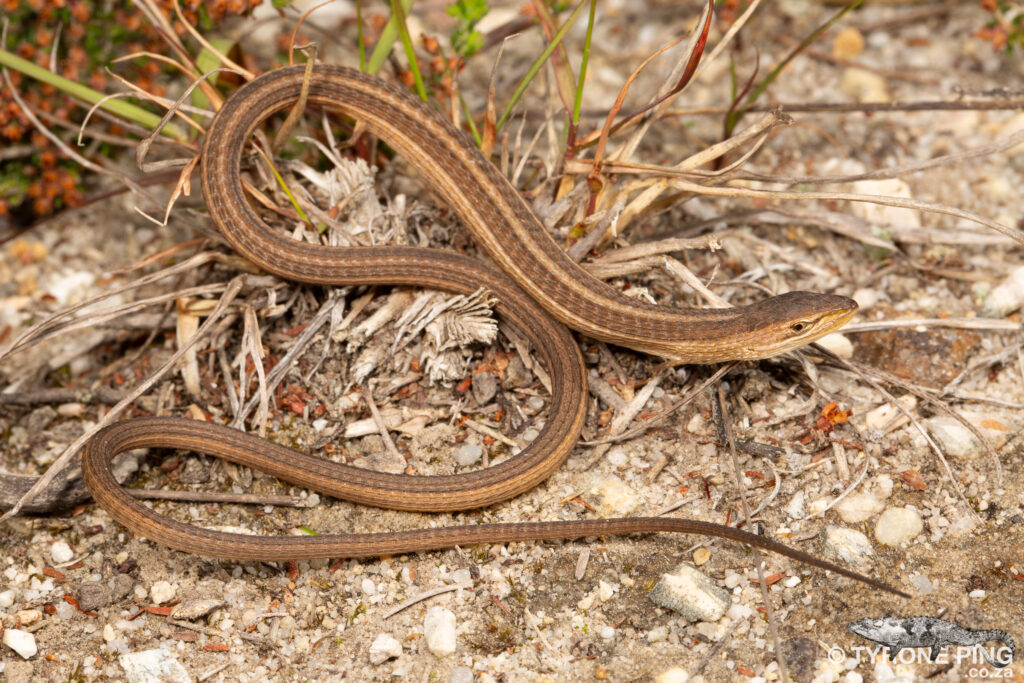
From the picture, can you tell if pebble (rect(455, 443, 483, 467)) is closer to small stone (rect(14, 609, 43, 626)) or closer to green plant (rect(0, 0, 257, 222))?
small stone (rect(14, 609, 43, 626))

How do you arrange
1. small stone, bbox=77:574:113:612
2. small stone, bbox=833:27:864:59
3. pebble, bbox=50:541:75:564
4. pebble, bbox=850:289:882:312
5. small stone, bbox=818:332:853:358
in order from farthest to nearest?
small stone, bbox=833:27:864:59
pebble, bbox=850:289:882:312
small stone, bbox=818:332:853:358
pebble, bbox=50:541:75:564
small stone, bbox=77:574:113:612

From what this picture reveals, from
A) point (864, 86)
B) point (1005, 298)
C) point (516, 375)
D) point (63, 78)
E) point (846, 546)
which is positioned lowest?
point (846, 546)

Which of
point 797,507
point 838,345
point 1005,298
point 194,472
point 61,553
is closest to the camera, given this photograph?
point 797,507

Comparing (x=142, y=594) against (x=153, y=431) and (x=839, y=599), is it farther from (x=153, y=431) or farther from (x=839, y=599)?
(x=839, y=599)

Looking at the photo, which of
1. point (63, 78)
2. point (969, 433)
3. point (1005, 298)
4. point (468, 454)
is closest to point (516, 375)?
point (468, 454)

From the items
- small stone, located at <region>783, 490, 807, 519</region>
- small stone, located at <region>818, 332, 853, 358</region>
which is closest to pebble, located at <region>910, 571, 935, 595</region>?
small stone, located at <region>783, 490, 807, 519</region>

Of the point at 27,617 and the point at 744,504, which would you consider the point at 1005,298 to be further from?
the point at 27,617

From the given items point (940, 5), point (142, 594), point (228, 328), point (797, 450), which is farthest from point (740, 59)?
point (142, 594)
